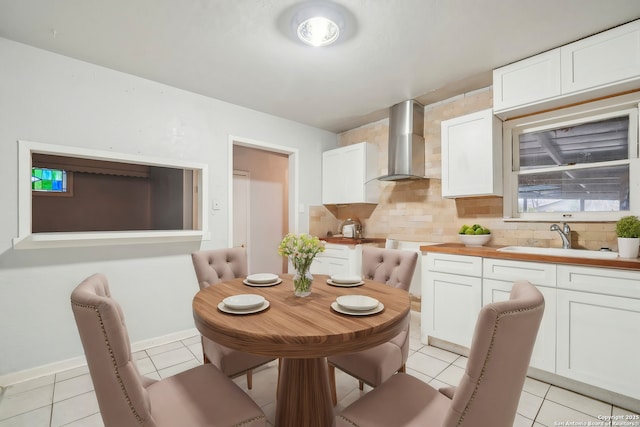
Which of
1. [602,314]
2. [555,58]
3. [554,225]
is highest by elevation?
[555,58]

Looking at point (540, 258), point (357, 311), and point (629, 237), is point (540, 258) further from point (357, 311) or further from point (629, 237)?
point (357, 311)

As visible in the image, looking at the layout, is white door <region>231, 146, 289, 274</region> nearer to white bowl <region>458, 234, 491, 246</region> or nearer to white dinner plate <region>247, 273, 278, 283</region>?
white dinner plate <region>247, 273, 278, 283</region>

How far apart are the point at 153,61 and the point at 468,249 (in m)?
3.02

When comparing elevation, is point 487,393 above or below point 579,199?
below

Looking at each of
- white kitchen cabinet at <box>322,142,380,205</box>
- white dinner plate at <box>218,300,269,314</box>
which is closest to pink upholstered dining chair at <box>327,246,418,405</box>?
white dinner plate at <box>218,300,269,314</box>

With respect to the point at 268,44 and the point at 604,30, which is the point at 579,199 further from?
the point at 268,44

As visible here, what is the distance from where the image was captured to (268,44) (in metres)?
2.20

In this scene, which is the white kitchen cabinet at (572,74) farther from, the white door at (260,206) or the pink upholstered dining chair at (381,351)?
the white door at (260,206)

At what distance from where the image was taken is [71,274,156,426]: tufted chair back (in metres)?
0.88

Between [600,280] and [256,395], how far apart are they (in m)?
2.33

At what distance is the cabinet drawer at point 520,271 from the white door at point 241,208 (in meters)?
3.34

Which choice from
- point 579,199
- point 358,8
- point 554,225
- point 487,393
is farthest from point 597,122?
point 487,393

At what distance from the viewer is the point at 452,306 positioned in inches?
99.5

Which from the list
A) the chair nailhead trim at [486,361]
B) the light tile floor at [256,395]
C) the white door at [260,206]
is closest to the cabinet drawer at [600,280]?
the light tile floor at [256,395]
